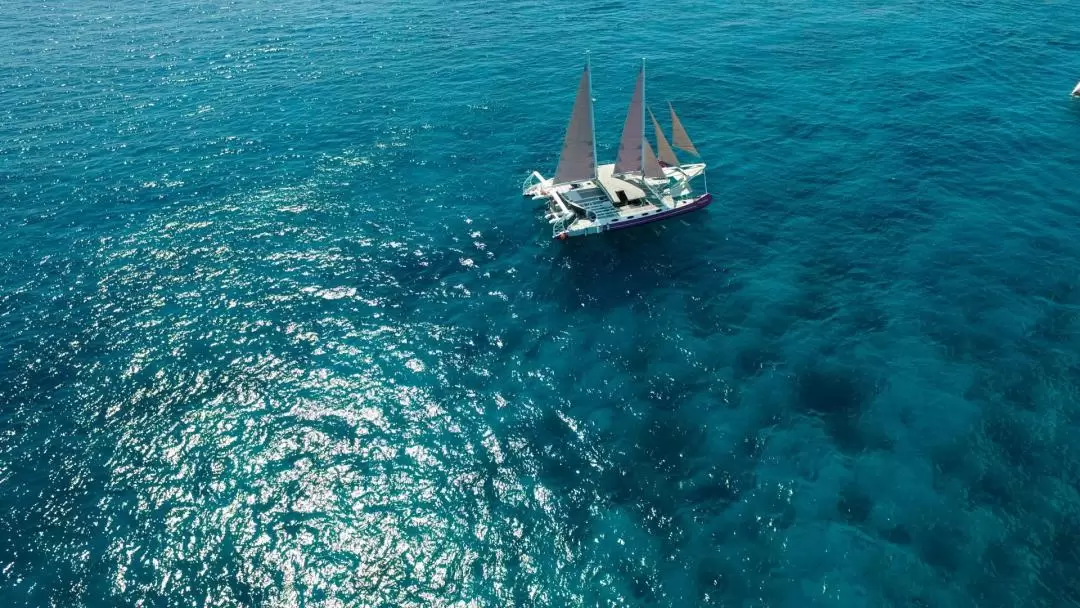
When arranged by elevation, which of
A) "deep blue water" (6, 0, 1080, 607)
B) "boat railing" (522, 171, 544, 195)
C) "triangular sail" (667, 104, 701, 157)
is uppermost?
"triangular sail" (667, 104, 701, 157)

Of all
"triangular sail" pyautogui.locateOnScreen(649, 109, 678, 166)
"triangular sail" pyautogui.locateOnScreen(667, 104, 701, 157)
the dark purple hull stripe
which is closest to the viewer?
the dark purple hull stripe

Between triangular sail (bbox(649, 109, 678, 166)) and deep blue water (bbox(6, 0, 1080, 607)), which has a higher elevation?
triangular sail (bbox(649, 109, 678, 166))

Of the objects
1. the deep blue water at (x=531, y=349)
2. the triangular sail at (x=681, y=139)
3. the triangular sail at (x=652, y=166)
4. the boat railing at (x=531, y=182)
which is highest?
the triangular sail at (x=681, y=139)

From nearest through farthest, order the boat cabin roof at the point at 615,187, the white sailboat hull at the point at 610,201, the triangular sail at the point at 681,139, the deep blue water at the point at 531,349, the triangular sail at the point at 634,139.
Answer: the deep blue water at the point at 531,349 < the triangular sail at the point at 634,139 < the white sailboat hull at the point at 610,201 < the boat cabin roof at the point at 615,187 < the triangular sail at the point at 681,139

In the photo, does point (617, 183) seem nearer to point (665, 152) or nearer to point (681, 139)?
point (665, 152)

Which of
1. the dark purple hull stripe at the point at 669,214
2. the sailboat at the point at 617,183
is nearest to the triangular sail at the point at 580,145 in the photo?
the sailboat at the point at 617,183

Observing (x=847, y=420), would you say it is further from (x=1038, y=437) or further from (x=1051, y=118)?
(x=1051, y=118)

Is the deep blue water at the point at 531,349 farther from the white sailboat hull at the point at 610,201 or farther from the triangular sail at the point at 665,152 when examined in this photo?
the triangular sail at the point at 665,152

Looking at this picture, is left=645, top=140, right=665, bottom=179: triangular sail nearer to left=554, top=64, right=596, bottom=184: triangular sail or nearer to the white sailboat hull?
the white sailboat hull

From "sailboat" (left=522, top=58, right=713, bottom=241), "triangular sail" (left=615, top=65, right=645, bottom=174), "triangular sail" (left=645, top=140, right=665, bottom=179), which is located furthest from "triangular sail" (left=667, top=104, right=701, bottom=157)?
"triangular sail" (left=615, top=65, right=645, bottom=174)
